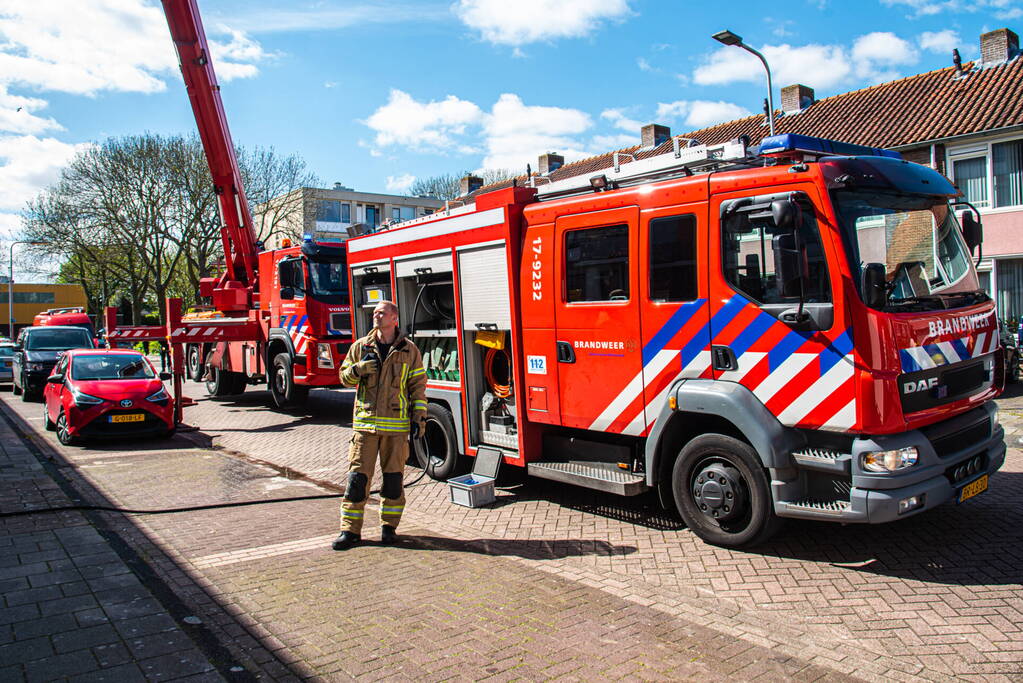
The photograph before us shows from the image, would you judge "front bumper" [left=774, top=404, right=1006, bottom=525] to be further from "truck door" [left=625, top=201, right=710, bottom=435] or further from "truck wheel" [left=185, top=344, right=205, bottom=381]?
"truck wheel" [left=185, top=344, right=205, bottom=381]

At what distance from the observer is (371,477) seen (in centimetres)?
574

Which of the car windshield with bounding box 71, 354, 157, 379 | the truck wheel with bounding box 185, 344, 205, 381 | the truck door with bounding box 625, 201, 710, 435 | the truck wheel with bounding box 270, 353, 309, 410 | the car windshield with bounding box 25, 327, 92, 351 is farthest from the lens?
the truck wheel with bounding box 185, 344, 205, 381

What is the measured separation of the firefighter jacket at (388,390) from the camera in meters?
5.72

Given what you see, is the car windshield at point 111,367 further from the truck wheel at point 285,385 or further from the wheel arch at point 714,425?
the wheel arch at point 714,425

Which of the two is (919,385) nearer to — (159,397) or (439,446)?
(439,446)

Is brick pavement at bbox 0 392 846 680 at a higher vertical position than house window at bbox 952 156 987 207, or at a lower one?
lower

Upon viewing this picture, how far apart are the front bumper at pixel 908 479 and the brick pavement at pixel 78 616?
3.77 meters

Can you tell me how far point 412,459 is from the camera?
892 cm

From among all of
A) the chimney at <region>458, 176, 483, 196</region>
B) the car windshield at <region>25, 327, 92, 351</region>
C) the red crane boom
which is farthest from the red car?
the chimney at <region>458, 176, 483, 196</region>

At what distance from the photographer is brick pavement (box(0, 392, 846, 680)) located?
370cm

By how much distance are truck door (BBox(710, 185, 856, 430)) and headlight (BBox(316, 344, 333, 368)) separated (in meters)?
8.52

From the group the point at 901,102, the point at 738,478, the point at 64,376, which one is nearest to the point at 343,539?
the point at 738,478

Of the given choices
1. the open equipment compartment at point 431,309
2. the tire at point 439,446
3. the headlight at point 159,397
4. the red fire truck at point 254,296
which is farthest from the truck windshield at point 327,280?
the tire at point 439,446

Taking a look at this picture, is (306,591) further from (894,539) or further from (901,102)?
(901,102)
